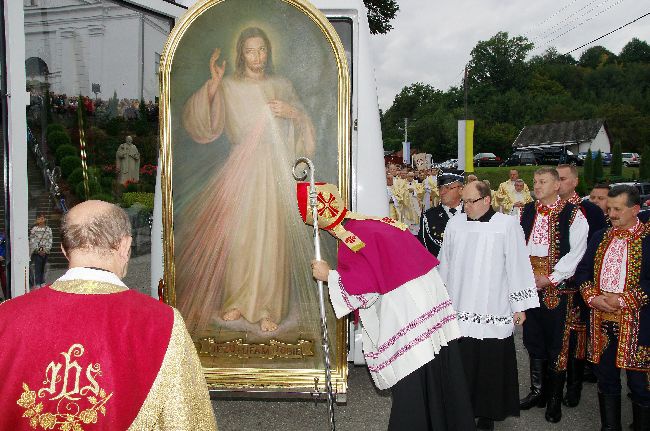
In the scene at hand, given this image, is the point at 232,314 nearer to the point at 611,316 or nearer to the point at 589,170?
the point at 611,316

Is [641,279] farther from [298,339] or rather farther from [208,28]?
[208,28]

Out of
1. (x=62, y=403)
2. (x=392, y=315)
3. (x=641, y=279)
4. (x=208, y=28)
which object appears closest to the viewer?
(x=62, y=403)

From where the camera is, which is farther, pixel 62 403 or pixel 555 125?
pixel 555 125

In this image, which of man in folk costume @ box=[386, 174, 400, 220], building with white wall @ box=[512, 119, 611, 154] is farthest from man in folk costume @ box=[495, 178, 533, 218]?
building with white wall @ box=[512, 119, 611, 154]

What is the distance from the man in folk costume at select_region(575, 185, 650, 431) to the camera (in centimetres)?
447

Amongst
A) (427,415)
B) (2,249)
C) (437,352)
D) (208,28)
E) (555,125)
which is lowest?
(427,415)

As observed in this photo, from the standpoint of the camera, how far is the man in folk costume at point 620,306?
4.47m

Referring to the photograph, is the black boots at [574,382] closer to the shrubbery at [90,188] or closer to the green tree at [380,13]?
the shrubbery at [90,188]

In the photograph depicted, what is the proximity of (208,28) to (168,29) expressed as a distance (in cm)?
83

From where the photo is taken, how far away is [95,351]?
201 cm

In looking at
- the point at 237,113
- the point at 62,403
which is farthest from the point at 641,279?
the point at 62,403

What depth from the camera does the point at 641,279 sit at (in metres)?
4.50

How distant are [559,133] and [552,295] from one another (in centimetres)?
6926

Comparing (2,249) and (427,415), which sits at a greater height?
(2,249)
